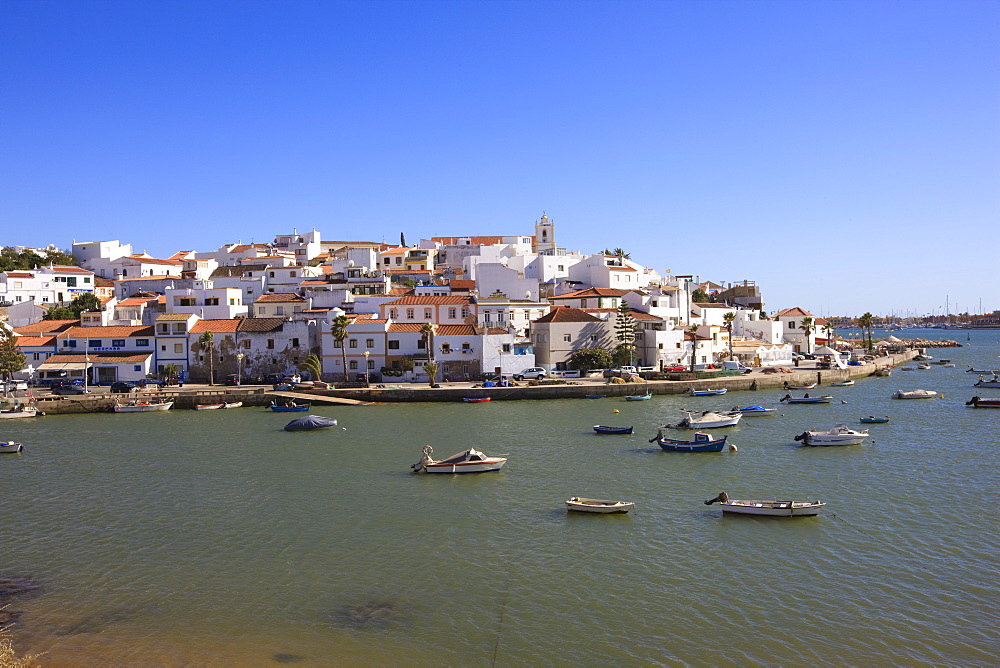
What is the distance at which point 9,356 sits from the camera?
183 feet

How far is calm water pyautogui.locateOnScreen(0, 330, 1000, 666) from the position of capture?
14992 millimetres

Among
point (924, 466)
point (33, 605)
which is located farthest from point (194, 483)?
point (924, 466)

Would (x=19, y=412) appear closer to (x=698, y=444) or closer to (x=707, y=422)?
(x=698, y=444)

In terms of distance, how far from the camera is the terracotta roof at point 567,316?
6322 centimetres

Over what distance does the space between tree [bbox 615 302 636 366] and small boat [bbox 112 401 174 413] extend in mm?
37432

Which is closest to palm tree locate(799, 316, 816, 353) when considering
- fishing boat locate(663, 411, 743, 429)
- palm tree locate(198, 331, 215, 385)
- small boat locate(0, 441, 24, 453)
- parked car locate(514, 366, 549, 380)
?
parked car locate(514, 366, 549, 380)

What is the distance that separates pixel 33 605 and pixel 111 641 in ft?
11.1

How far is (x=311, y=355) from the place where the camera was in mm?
59969

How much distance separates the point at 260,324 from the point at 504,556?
48627 mm

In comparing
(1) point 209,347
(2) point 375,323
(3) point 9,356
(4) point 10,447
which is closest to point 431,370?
(2) point 375,323

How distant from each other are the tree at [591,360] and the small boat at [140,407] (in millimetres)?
32943

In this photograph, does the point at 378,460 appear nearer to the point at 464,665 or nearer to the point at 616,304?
the point at 464,665

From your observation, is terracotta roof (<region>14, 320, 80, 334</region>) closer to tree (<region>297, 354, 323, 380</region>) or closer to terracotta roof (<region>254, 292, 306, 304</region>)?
terracotta roof (<region>254, 292, 306, 304</region>)

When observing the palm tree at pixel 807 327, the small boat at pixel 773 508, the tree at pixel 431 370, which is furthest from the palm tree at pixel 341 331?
the palm tree at pixel 807 327
